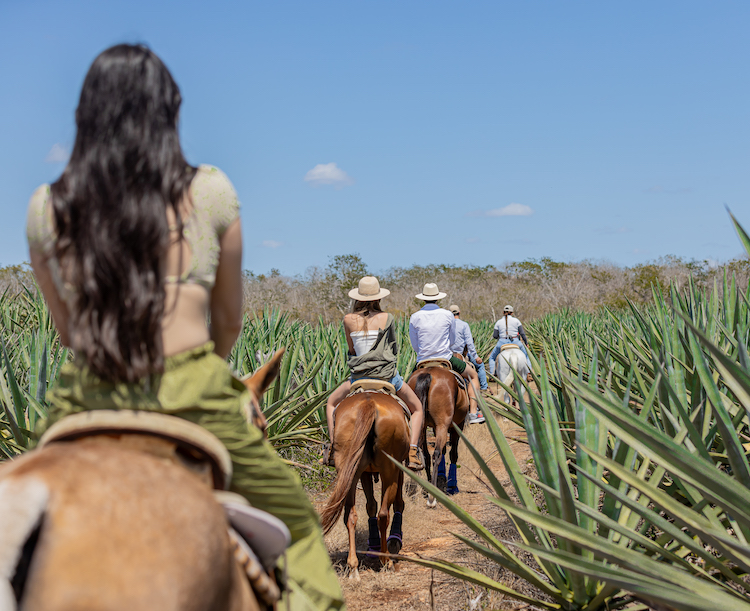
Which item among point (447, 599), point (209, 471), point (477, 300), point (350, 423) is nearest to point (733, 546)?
point (209, 471)

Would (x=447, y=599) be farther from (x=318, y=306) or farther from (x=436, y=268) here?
(x=436, y=268)

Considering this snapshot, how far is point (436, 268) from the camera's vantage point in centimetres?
5459

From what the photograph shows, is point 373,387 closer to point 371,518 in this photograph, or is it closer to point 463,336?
point 371,518

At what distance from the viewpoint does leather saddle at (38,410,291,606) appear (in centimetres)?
137

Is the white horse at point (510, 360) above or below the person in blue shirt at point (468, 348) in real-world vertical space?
below

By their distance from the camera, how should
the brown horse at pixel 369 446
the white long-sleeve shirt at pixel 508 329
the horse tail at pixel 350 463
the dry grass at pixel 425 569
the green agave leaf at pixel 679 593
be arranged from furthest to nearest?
the white long-sleeve shirt at pixel 508 329, the brown horse at pixel 369 446, the horse tail at pixel 350 463, the dry grass at pixel 425 569, the green agave leaf at pixel 679 593

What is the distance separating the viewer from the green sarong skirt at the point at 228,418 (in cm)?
141

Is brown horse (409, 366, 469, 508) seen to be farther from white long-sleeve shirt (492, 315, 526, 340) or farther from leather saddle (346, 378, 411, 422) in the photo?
white long-sleeve shirt (492, 315, 526, 340)

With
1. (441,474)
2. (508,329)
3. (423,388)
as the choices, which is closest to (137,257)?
(423,388)

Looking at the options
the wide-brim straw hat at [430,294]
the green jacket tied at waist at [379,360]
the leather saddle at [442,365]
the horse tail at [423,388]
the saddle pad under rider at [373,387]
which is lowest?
the horse tail at [423,388]

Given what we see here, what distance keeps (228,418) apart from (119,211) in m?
0.51

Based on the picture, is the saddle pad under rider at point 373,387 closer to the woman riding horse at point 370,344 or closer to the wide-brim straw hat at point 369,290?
the woman riding horse at point 370,344

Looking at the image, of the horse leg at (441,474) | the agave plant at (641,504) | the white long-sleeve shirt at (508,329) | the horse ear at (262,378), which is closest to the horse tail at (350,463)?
the agave plant at (641,504)

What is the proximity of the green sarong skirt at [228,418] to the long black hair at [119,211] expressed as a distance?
0.04 metres
